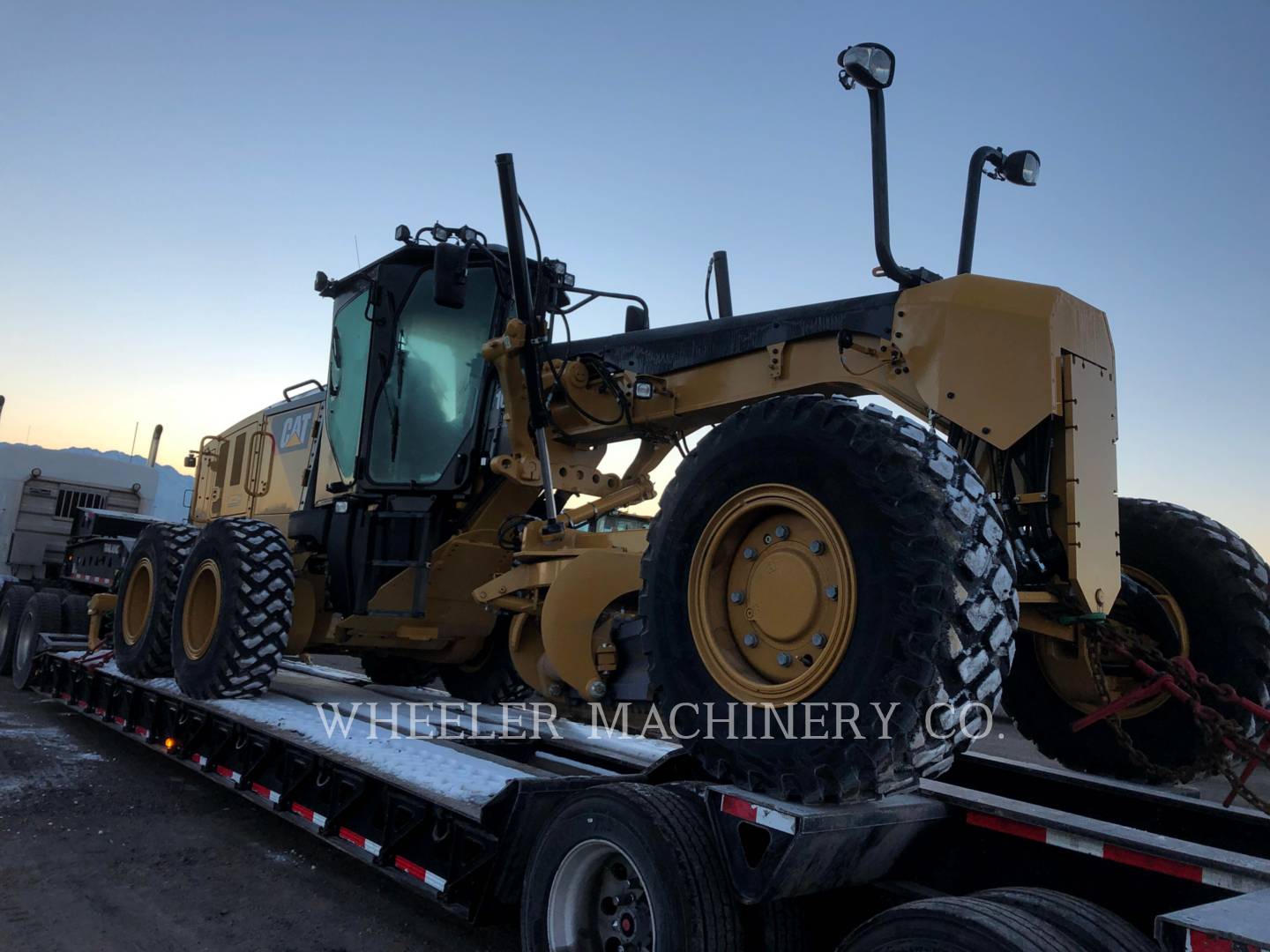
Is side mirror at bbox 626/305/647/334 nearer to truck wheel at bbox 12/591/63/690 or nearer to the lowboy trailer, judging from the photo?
the lowboy trailer

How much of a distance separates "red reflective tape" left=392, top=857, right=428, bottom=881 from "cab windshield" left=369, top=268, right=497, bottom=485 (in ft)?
7.98

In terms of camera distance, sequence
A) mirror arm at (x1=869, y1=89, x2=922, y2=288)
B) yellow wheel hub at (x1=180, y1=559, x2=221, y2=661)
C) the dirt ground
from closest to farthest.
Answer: mirror arm at (x1=869, y1=89, x2=922, y2=288), the dirt ground, yellow wheel hub at (x1=180, y1=559, x2=221, y2=661)

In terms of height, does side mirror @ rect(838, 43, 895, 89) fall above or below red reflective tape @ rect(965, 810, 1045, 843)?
above

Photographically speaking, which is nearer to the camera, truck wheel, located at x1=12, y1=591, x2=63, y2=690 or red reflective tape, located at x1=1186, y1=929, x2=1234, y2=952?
red reflective tape, located at x1=1186, y1=929, x2=1234, y2=952

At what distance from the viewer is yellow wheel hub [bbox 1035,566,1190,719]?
3.64 meters

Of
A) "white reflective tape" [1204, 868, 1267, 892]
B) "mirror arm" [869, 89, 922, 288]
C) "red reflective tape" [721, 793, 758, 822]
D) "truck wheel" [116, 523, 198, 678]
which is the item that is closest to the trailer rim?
"red reflective tape" [721, 793, 758, 822]

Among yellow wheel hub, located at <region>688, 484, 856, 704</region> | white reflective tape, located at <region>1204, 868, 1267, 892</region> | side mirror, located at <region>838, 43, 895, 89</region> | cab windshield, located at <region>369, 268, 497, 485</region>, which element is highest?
side mirror, located at <region>838, 43, 895, 89</region>

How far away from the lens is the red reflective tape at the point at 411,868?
3857 mm

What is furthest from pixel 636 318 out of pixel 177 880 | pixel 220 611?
pixel 177 880

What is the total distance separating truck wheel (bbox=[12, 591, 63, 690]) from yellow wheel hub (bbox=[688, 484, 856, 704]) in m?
9.42

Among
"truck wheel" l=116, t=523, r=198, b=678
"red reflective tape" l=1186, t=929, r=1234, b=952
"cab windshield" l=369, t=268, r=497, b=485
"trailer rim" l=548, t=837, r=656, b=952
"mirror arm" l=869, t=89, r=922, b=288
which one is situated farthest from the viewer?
"truck wheel" l=116, t=523, r=198, b=678

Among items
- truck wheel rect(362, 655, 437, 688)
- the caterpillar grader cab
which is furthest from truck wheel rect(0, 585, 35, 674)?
the caterpillar grader cab

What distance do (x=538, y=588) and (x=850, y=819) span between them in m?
2.36

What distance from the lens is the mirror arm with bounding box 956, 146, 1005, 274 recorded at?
370cm
